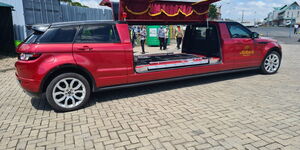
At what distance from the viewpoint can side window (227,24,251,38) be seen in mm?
6125

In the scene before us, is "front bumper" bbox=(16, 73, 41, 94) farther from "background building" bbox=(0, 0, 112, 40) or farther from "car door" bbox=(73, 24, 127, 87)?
"background building" bbox=(0, 0, 112, 40)

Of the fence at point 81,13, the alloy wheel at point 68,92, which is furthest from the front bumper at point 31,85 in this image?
the fence at point 81,13

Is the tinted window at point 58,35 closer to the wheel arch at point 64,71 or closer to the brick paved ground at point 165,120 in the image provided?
the wheel arch at point 64,71

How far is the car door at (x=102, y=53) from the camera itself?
13.8ft

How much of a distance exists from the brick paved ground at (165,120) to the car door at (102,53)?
1.88 feet

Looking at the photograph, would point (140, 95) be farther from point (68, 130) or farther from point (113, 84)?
point (68, 130)

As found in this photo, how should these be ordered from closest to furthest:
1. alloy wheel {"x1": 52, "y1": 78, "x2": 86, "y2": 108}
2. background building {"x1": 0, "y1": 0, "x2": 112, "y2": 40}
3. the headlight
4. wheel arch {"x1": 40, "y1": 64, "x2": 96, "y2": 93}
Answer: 1. the headlight
2. wheel arch {"x1": 40, "y1": 64, "x2": 96, "y2": 93}
3. alloy wheel {"x1": 52, "y1": 78, "x2": 86, "y2": 108}
4. background building {"x1": 0, "y1": 0, "x2": 112, "y2": 40}

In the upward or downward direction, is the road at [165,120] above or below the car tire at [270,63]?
below

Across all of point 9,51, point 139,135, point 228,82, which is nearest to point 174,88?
point 228,82

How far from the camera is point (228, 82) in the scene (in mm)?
6090

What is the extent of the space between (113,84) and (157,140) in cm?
192

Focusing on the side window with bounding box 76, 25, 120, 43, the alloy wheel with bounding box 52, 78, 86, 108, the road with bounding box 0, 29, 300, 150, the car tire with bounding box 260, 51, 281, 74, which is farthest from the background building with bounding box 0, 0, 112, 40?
the car tire with bounding box 260, 51, 281, 74

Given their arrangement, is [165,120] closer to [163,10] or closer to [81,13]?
[163,10]

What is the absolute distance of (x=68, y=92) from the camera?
4148 millimetres
